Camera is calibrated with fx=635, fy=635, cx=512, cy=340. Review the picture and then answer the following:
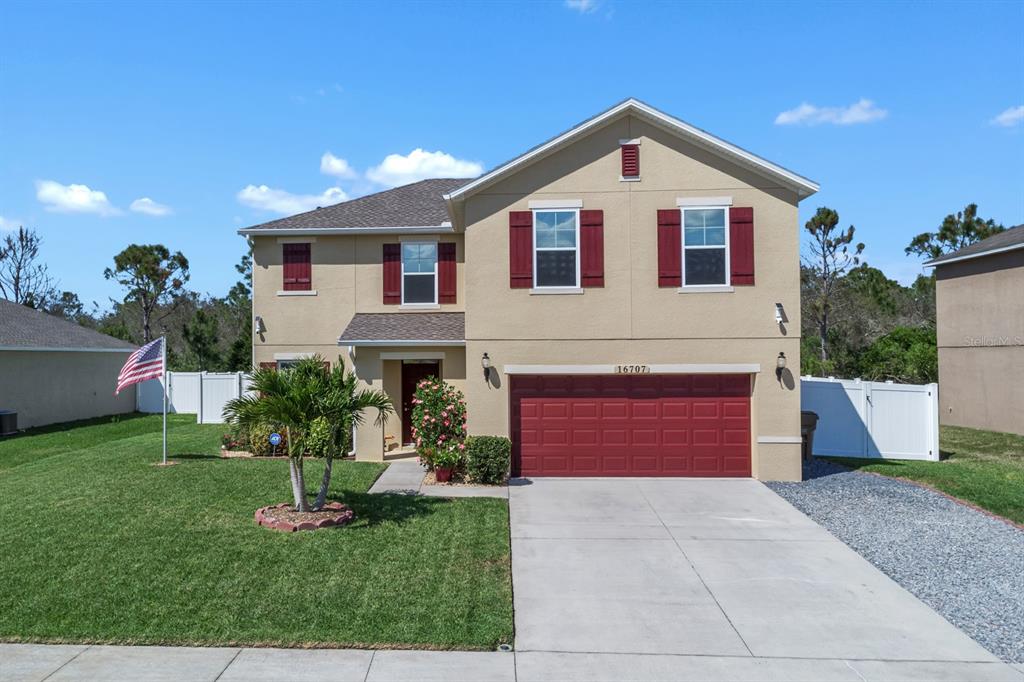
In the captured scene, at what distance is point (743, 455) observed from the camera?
43.4 ft

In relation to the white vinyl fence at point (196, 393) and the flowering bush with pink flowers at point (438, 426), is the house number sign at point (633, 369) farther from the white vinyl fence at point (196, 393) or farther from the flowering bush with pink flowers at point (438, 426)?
the white vinyl fence at point (196, 393)

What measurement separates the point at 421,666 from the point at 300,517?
177 inches

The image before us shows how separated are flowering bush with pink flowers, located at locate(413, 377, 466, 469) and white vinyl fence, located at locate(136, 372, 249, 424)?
34.9ft

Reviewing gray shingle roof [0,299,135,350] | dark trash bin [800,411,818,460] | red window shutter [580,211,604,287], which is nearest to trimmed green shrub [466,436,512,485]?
→ red window shutter [580,211,604,287]

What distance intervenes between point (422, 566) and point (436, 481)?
4.77 m

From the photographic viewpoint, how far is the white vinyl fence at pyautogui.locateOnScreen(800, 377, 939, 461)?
15555 mm

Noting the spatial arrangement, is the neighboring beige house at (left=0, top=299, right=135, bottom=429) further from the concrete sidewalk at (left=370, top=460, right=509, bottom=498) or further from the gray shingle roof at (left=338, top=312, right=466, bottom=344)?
the concrete sidewalk at (left=370, top=460, right=509, bottom=498)

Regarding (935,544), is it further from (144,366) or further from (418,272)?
(144,366)

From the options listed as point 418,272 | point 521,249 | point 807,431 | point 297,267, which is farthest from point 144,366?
point 807,431

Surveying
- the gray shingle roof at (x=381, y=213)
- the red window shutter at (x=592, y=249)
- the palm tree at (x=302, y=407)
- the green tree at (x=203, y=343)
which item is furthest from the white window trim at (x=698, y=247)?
the green tree at (x=203, y=343)

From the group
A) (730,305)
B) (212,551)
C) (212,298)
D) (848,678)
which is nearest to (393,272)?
(730,305)

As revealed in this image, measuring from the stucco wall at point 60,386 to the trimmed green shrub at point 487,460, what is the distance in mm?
17834

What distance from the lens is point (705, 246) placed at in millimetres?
13195

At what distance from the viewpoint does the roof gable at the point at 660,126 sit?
12.8 m
